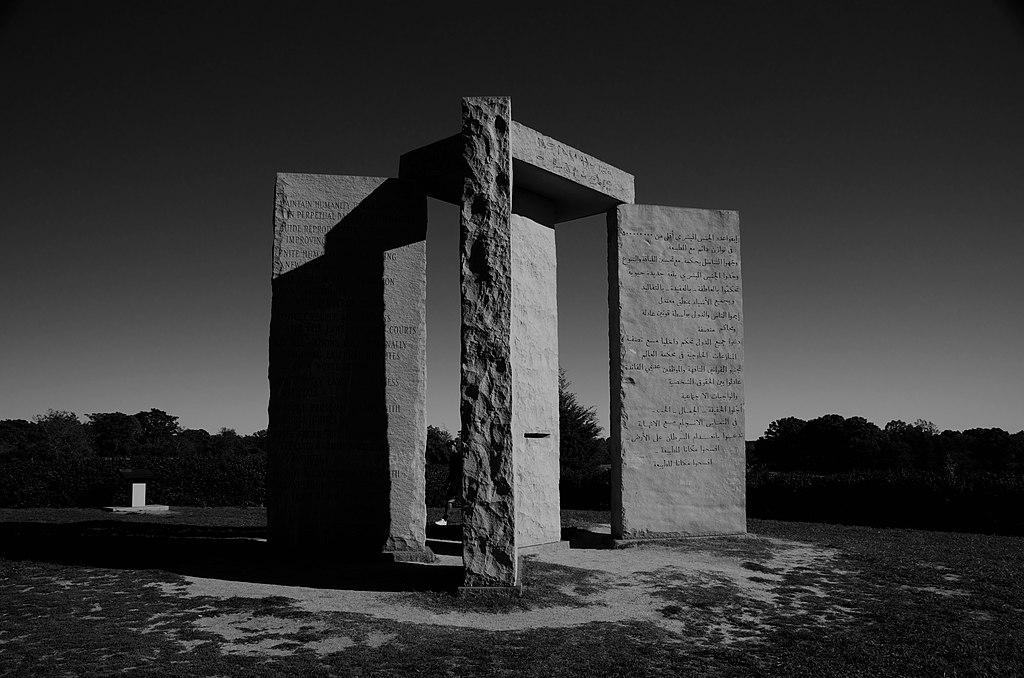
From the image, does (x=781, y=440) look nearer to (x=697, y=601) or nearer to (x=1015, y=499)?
(x=1015, y=499)

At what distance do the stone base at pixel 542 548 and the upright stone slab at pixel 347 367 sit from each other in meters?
1.52

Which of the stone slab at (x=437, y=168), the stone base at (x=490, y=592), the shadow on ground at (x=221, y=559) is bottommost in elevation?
the shadow on ground at (x=221, y=559)

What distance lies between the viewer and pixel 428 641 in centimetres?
557

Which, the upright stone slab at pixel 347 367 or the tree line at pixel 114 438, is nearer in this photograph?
the upright stone slab at pixel 347 367

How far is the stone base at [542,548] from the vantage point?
32.7ft

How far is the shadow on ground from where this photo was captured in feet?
25.8

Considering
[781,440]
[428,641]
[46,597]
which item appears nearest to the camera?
[428,641]

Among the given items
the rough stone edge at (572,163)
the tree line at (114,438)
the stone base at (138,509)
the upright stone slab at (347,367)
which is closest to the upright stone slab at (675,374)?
the rough stone edge at (572,163)

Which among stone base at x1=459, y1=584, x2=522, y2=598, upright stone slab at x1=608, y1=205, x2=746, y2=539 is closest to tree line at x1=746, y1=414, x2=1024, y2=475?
upright stone slab at x1=608, y1=205, x2=746, y2=539

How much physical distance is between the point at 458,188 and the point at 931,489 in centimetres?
1319

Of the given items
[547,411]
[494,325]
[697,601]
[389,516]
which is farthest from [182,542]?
[697,601]

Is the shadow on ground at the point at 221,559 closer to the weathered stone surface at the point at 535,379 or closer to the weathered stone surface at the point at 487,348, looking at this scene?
the weathered stone surface at the point at 487,348

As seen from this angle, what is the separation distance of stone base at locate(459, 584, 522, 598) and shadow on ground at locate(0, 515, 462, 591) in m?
0.27

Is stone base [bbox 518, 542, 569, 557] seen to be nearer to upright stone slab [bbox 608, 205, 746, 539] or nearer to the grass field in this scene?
the grass field
